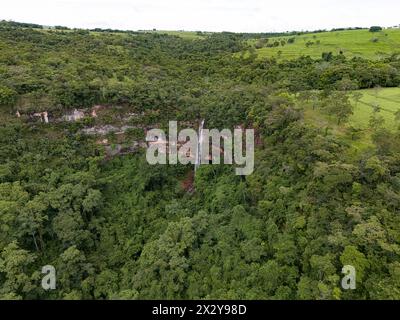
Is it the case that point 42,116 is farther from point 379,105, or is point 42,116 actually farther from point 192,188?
point 379,105

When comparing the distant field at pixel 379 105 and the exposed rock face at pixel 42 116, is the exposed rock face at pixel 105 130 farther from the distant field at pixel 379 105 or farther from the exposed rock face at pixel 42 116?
the distant field at pixel 379 105

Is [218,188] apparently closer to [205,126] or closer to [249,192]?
[249,192]

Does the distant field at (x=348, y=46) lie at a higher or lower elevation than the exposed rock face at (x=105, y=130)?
higher

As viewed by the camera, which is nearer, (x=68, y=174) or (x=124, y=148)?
(x=68, y=174)

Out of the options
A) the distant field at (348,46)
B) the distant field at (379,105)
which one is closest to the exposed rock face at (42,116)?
the distant field at (379,105)

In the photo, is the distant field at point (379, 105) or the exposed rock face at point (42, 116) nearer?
the distant field at point (379, 105)
